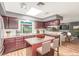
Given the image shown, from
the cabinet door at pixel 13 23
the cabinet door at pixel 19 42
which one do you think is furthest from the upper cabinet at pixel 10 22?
the cabinet door at pixel 19 42

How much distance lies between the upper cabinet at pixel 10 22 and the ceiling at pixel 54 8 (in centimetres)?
17

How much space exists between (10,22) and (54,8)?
957 millimetres

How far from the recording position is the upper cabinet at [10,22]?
1339 millimetres

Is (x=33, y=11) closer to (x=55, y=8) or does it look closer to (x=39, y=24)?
(x=39, y=24)

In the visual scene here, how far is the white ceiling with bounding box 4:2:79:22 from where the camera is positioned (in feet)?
4.20

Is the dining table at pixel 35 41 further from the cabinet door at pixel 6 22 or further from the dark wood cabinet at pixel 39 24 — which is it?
the cabinet door at pixel 6 22

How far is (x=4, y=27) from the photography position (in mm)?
1396

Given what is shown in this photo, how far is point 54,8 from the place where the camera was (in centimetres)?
132

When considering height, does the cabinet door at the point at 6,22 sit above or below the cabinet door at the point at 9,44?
above

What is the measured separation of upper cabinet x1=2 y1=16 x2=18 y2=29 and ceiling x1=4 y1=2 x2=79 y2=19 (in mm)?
172

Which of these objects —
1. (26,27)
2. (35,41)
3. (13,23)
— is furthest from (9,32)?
(35,41)

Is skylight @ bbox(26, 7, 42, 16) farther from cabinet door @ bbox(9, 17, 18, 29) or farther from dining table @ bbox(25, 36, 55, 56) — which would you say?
dining table @ bbox(25, 36, 55, 56)

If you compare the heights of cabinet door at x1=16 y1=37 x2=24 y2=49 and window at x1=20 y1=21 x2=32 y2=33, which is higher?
window at x1=20 y1=21 x2=32 y2=33

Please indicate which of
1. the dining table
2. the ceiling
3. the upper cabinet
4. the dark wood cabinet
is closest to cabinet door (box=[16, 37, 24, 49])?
the dining table
